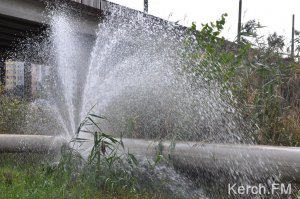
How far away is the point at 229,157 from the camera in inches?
154

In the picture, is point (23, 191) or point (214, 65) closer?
point (23, 191)

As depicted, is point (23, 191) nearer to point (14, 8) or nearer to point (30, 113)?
point (30, 113)

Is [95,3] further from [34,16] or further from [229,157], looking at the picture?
[229,157]

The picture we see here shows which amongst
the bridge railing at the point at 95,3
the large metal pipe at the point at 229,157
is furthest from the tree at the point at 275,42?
the bridge railing at the point at 95,3

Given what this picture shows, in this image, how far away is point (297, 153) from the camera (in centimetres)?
360

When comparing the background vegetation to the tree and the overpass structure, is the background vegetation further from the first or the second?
the overpass structure

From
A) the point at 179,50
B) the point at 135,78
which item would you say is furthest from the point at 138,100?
the point at 179,50

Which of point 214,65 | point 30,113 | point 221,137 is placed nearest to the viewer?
point 221,137

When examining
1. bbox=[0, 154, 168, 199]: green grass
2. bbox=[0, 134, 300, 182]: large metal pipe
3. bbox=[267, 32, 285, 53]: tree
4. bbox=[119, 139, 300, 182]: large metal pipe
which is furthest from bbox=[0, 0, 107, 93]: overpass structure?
bbox=[119, 139, 300, 182]: large metal pipe

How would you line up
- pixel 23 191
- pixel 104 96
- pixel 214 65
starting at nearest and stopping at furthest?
pixel 23 191, pixel 214 65, pixel 104 96

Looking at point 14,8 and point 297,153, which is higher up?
point 14,8

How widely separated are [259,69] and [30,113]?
492 cm

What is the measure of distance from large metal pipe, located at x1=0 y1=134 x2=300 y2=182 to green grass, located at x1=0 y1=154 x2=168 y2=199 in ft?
1.37

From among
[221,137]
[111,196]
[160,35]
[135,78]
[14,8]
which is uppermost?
[14,8]
